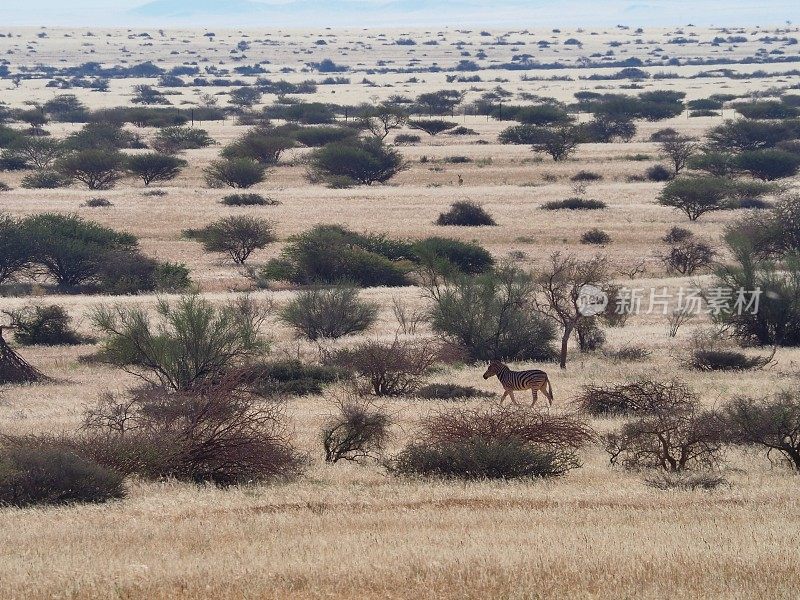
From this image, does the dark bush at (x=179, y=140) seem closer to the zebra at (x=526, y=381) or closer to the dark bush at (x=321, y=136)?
the dark bush at (x=321, y=136)

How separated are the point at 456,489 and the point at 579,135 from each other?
175 feet

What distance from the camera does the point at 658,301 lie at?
99.7 ft

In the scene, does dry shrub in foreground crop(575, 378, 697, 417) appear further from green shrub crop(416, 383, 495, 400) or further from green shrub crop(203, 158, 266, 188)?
green shrub crop(203, 158, 266, 188)

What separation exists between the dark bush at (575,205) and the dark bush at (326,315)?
18.9 metres

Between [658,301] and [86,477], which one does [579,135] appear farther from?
[86,477]

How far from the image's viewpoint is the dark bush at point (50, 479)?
12219 millimetres

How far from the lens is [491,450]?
13.9m

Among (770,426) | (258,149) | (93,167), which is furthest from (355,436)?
(258,149)

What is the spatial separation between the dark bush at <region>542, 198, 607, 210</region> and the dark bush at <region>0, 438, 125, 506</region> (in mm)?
34688

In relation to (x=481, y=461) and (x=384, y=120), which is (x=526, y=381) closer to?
(x=481, y=461)

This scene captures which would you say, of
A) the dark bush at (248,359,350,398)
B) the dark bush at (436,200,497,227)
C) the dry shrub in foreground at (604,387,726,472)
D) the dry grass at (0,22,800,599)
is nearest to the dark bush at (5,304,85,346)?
the dry grass at (0,22,800,599)

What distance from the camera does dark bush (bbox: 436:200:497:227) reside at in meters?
43.1

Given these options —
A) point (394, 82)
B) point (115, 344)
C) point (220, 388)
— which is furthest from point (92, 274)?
point (394, 82)
